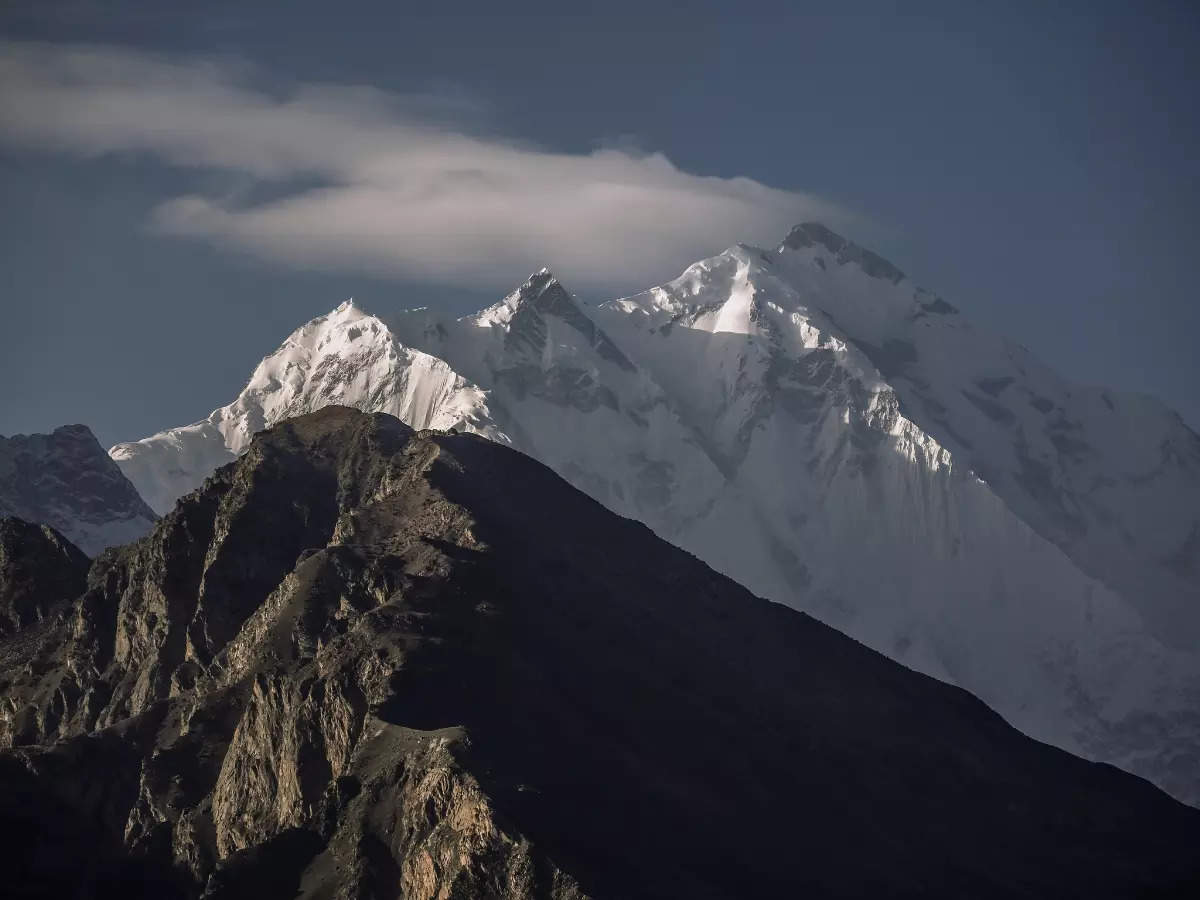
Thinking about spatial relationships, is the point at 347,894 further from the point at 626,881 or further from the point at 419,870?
the point at 626,881

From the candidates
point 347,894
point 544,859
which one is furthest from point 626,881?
point 347,894

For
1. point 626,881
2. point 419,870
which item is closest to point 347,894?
point 419,870

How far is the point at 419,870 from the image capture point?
198m

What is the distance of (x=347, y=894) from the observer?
19925 cm

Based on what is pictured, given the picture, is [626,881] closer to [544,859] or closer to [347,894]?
[544,859]

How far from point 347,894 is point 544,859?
52.4 ft

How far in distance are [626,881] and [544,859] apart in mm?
7600

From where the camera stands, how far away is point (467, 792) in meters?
200

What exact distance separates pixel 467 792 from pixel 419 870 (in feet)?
21.8

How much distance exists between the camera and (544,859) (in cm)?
19325

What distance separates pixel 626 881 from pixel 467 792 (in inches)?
520

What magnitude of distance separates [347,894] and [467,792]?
37.3 ft

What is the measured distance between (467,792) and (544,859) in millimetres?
9495
